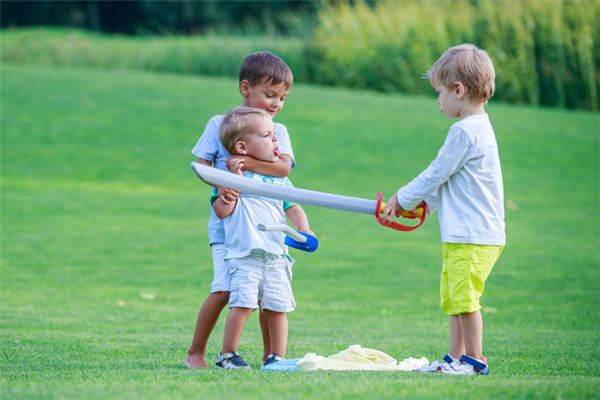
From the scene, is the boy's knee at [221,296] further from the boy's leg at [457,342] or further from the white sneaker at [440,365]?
the boy's leg at [457,342]

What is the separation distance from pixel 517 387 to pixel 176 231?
9.60 m

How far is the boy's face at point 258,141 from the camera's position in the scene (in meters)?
5.53

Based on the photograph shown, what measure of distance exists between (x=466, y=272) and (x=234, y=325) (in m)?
1.32

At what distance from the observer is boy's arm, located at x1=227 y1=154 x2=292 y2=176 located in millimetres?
5555

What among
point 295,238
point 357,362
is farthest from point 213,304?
point 357,362

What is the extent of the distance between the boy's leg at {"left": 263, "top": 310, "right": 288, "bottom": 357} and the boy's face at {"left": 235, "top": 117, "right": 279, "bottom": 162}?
2.87ft

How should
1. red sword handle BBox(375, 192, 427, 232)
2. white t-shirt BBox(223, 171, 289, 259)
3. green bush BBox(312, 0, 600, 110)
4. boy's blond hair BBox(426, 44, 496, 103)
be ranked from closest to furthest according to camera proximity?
boy's blond hair BBox(426, 44, 496, 103), red sword handle BBox(375, 192, 427, 232), white t-shirt BBox(223, 171, 289, 259), green bush BBox(312, 0, 600, 110)

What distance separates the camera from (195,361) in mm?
5805

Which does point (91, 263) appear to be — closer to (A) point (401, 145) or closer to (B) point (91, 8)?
(A) point (401, 145)

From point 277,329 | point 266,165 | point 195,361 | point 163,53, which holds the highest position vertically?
point 163,53

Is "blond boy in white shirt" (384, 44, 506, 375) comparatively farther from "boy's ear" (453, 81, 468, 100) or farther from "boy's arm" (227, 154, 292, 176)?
"boy's arm" (227, 154, 292, 176)

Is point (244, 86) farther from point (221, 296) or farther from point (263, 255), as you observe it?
point (221, 296)

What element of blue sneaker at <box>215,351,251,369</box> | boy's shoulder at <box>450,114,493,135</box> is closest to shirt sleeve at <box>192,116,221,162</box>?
blue sneaker at <box>215,351,251,369</box>

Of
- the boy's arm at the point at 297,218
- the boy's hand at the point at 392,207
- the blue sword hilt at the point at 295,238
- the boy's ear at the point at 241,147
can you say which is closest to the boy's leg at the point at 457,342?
the boy's hand at the point at 392,207
